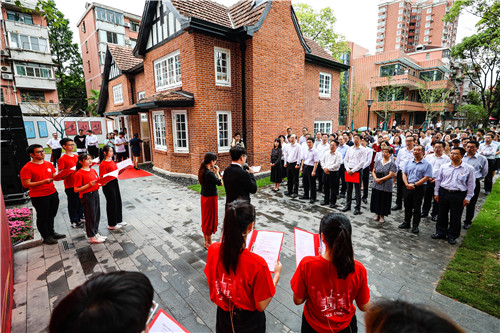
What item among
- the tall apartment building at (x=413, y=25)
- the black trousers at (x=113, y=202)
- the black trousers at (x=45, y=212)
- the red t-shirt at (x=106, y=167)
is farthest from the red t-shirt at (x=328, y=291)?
the tall apartment building at (x=413, y=25)

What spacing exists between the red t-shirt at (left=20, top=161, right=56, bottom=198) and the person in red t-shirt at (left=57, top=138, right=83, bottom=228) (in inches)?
27.4

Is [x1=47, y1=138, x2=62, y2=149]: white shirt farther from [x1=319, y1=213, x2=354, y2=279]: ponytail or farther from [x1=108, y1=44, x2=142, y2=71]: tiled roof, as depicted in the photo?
[x1=319, y1=213, x2=354, y2=279]: ponytail

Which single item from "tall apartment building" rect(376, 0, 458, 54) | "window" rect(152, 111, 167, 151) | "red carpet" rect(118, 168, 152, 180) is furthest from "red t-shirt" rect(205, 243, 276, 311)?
"tall apartment building" rect(376, 0, 458, 54)

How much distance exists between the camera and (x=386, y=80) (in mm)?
31953

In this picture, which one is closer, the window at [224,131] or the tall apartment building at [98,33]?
the window at [224,131]

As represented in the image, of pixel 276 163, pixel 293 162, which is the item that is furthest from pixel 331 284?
pixel 276 163

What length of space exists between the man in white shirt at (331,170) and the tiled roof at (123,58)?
15309 millimetres

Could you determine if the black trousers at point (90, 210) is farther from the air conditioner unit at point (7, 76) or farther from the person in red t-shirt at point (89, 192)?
the air conditioner unit at point (7, 76)

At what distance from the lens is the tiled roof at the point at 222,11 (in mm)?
10348

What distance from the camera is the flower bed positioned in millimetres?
5066

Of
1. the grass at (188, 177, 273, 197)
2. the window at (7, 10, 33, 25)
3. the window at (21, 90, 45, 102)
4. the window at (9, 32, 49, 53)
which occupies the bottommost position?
the grass at (188, 177, 273, 197)

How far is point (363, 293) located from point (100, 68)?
1515 inches

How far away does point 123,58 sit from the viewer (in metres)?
17.3

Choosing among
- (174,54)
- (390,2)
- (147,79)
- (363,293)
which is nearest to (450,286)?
(363,293)
